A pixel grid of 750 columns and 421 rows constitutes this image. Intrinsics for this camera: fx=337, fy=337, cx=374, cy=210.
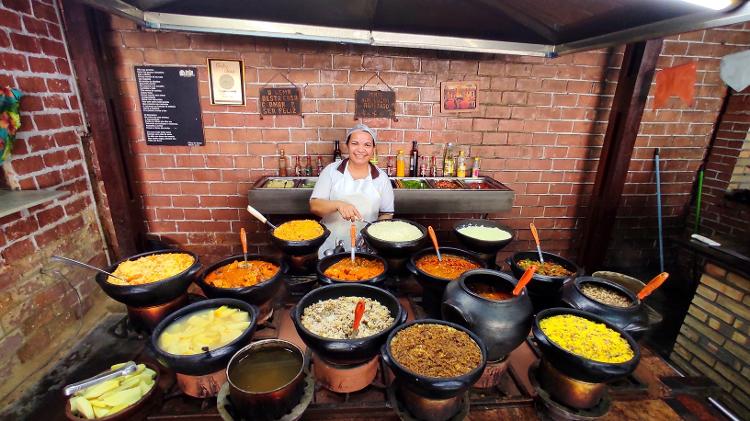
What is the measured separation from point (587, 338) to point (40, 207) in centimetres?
389

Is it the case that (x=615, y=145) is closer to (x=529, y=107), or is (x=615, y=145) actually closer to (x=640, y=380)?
(x=529, y=107)

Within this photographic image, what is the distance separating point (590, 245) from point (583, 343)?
11.1 feet

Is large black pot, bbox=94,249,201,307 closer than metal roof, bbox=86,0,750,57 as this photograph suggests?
Yes

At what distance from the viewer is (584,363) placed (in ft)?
4.33

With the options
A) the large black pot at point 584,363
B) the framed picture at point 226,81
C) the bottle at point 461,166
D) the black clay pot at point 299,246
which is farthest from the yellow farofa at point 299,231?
the bottle at point 461,166

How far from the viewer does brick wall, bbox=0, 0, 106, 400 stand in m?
2.45

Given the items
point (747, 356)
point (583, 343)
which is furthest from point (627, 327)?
point (747, 356)

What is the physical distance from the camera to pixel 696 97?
410cm

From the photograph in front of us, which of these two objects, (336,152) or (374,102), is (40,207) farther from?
(374,102)

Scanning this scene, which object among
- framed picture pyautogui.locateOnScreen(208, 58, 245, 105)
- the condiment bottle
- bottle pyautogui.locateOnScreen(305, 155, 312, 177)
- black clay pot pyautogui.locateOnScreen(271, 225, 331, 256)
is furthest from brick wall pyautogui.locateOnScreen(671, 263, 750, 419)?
framed picture pyautogui.locateOnScreen(208, 58, 245, 105)

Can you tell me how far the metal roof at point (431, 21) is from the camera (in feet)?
6.68

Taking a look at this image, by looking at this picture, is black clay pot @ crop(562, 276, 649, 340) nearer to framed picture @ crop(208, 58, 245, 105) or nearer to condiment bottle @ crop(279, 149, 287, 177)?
condiment bottle @ crop(279, 149, 287, 177)

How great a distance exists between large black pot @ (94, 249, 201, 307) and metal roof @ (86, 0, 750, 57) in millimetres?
1518

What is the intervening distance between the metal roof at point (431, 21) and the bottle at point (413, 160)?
131 cm
